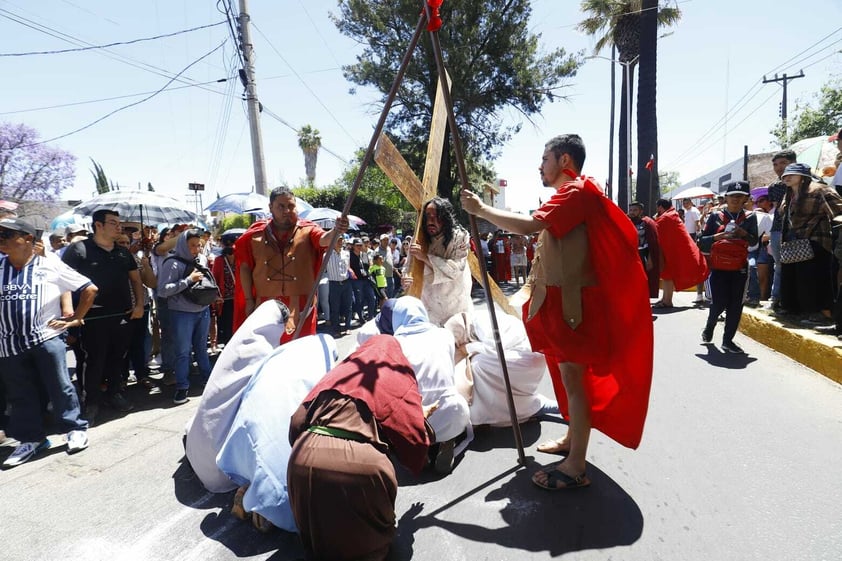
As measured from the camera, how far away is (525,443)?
331cm

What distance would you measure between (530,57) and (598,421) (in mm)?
16006

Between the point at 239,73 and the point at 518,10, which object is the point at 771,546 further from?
the point at 518,10

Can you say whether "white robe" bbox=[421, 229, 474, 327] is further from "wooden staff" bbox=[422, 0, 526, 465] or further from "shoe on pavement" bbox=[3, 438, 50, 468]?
"shoe on pavement" bbox=[3, 438, 50, 468]

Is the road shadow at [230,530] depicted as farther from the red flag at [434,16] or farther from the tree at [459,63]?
the tree at [459,63]

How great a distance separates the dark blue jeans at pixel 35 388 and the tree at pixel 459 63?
41.9 ft

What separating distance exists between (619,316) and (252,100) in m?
10.7

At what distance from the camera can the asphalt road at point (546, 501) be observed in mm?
2201

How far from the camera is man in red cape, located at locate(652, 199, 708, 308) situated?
7691 millimetres

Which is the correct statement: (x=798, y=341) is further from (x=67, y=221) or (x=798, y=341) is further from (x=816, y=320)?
(x=67, y=221)

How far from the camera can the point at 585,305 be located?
262cm

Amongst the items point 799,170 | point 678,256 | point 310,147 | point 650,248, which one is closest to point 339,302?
point 650,248

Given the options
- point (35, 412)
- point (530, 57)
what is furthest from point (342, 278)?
point (530, 57)

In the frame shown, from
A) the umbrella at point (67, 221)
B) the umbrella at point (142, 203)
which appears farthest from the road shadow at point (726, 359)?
the umbrella at point (67, 221)

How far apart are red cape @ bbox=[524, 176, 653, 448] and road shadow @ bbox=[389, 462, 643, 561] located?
37 centimetres
